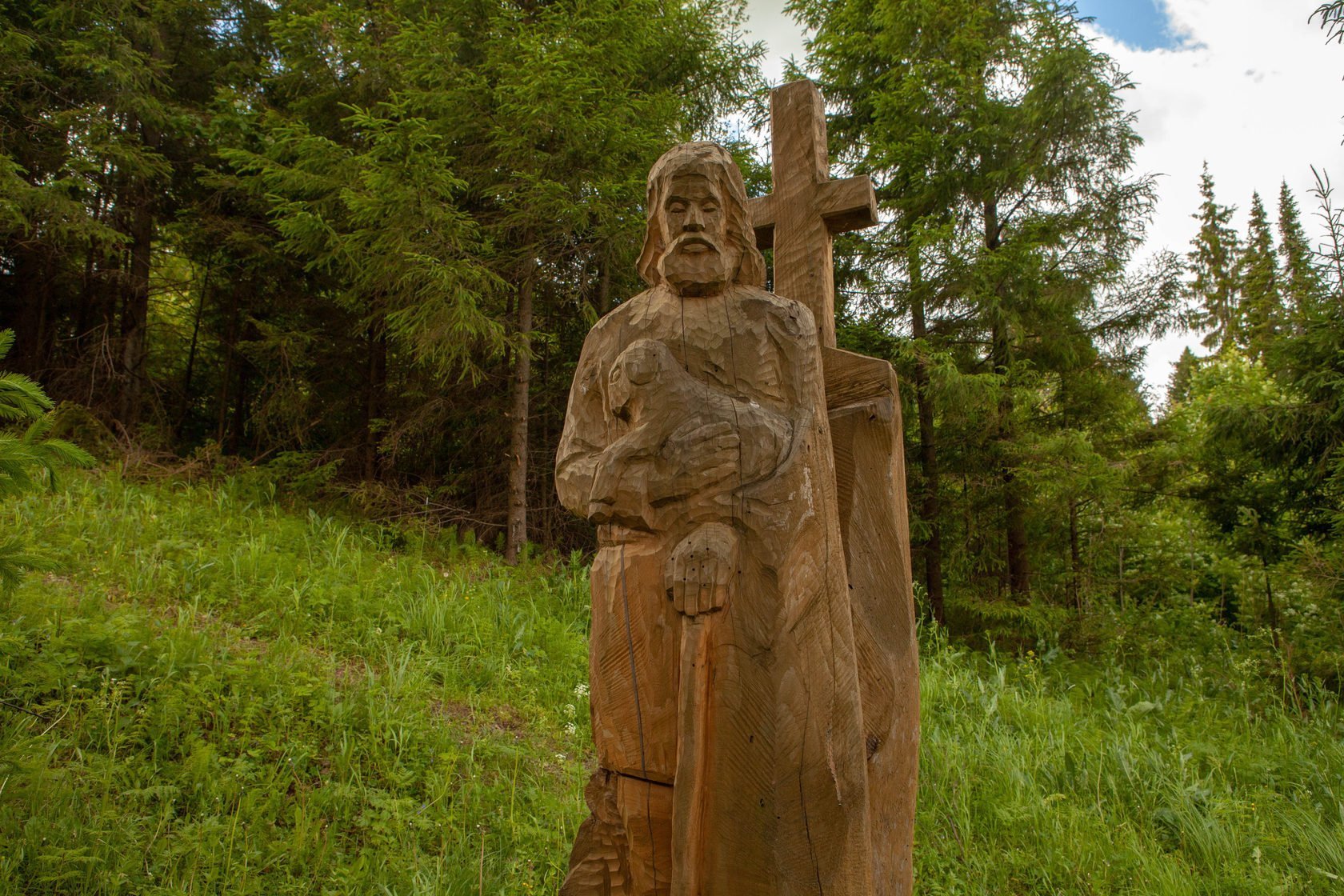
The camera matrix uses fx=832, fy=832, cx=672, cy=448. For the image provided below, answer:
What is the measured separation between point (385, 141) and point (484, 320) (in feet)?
5.96

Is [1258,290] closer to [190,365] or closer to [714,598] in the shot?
[714,598]

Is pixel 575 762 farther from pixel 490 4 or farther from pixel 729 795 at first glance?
pixel 490 4

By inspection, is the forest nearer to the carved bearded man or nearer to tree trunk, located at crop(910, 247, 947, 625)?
tree trunk, located at crop(910, 247, 947, 625)

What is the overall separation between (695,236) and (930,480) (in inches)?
291

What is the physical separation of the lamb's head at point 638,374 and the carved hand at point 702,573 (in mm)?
441

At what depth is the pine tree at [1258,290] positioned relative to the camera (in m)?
8.54

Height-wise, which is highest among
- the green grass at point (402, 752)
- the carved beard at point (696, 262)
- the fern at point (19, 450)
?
the carved beard at point (696, 262)

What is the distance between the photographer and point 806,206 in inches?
122

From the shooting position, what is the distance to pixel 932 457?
30.5 ft

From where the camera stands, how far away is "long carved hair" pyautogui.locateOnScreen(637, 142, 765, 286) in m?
2.49

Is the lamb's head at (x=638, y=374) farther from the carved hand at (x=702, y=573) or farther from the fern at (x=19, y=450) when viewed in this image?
the fern at (x=19, y=450)

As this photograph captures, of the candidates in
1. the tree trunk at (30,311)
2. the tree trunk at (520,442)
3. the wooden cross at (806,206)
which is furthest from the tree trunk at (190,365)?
the wooden cross at (806,206)

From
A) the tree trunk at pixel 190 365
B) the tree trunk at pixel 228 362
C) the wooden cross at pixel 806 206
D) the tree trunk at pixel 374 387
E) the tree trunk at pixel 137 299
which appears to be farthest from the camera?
the tree trunk at pixel 190 365

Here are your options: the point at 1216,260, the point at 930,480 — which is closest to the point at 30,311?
the point at 930,480
